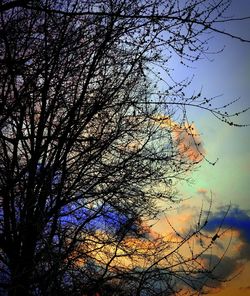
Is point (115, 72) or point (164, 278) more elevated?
point (115, 72)

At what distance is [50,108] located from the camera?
22.4ft

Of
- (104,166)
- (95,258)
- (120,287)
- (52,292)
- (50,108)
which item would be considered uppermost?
(50,108)

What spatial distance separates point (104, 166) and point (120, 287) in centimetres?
226

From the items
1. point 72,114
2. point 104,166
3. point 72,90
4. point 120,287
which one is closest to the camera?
point 120,287

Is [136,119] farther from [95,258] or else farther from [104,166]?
[95,258]

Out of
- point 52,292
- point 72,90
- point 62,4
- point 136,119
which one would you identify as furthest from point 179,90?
point 52,292

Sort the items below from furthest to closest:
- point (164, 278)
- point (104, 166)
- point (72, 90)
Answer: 1. point (104, 166)
2. point (72, 90)
3. point (164, 278)

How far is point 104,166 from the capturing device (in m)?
7.25

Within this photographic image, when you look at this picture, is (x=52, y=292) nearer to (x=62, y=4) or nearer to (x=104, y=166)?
(x=104, y=166)

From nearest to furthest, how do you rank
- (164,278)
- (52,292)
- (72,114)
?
(52,292) < (164,278) < (72,114)

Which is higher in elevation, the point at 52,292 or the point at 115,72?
the point at 115,72

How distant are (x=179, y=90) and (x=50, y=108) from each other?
2.03 metres

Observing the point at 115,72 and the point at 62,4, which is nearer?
the point at 62,4

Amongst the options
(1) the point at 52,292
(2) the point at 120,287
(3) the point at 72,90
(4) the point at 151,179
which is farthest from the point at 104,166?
(1) the point at 52,292
